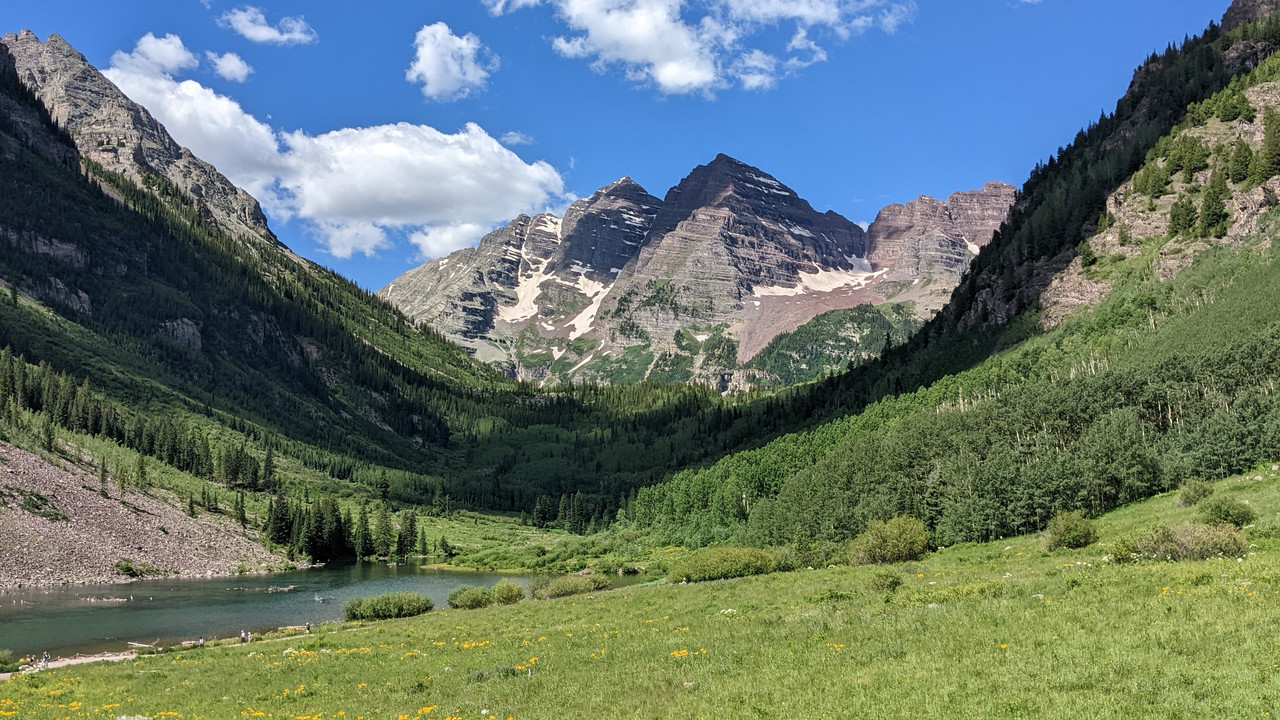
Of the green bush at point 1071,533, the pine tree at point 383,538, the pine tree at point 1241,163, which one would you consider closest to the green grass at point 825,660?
the green bush at point 1071,533

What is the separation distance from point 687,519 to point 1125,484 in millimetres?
120116

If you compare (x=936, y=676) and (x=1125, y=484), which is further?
(x=1125, y=484)

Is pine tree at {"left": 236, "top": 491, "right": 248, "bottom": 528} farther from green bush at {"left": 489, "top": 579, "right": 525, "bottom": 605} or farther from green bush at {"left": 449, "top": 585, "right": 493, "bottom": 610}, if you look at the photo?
green bush at {"left": 489, "top": 579, "right": 525, "bottom": 605}

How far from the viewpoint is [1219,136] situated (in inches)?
7790

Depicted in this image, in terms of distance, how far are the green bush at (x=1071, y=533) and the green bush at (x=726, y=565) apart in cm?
2928

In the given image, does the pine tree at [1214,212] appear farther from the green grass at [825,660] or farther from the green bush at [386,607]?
the green bush at [386,607]

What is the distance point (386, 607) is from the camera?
76.4m

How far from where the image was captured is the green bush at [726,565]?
261 ft

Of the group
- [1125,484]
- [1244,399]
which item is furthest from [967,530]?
[1244,399]

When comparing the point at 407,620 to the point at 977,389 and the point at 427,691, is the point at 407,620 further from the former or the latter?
the point at 977,389

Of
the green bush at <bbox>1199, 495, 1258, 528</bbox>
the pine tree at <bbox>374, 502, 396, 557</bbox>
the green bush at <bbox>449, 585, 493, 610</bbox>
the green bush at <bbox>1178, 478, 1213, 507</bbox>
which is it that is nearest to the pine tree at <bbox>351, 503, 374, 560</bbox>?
the pine tree at <bbox>374, 502, 396, 557</bbox>

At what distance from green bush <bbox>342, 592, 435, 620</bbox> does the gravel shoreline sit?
196ft

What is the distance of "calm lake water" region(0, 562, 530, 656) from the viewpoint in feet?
226

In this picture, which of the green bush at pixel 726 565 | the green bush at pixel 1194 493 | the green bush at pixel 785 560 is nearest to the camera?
the green bush at pixel 1194 493
